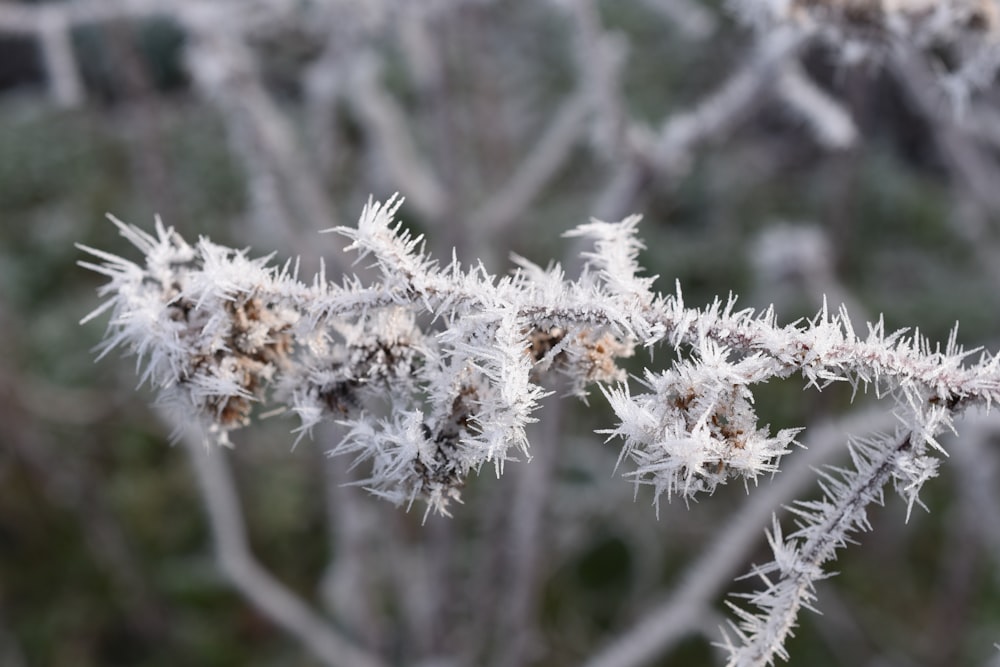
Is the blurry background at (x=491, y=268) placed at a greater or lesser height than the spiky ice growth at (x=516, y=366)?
greater

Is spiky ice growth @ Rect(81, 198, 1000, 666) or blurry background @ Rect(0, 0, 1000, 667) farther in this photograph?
blurry background @ Rect(0, 0, 1000, 667)

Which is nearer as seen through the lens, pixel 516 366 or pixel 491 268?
pixel 516 366

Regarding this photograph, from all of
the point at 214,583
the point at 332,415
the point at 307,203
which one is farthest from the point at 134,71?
the point at 332,415

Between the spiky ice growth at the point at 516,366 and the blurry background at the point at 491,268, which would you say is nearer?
the spiky ice growth at the point at 516,366

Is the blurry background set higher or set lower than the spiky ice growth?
higher

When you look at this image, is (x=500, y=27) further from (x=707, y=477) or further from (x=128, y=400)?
(x=707, y=477)
